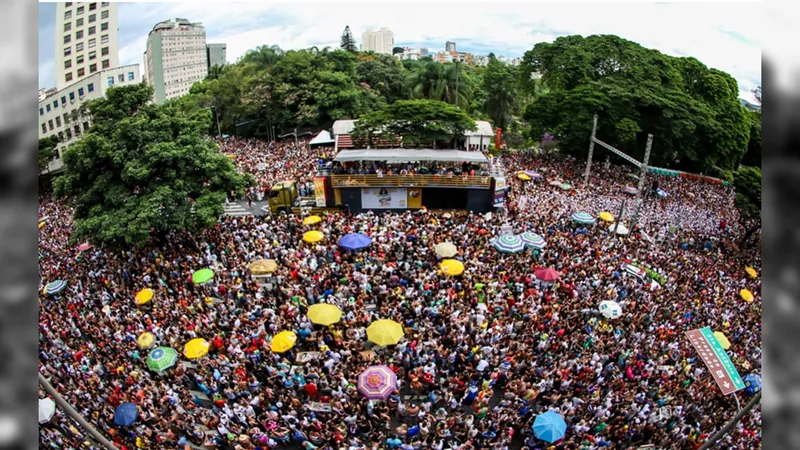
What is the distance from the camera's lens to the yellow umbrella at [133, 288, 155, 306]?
51.7ft

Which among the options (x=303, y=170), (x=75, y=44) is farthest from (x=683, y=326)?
(x=75, y=44)

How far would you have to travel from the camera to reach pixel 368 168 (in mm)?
26750

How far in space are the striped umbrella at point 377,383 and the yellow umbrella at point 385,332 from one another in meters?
1.10

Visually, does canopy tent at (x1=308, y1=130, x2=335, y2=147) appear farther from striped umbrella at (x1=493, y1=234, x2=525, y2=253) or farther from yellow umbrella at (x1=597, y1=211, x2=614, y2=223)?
striped umbrella at (x1=493, y1=234, x2=525, y2=253)

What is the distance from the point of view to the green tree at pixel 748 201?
25031 millimetres

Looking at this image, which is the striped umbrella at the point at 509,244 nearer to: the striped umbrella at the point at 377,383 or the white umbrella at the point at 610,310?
the white umbrella at the point at 610,310

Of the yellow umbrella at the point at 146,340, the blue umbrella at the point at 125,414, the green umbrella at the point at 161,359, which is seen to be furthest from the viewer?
the yellow umbrella at the point at 146,340

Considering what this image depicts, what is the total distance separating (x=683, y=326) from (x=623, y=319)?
2.39 meters

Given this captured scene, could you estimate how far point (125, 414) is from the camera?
11.4 metres

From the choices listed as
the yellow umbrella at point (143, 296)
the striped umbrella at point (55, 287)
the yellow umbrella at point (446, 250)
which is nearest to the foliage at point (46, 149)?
the striped umbrella at point (55, 287)

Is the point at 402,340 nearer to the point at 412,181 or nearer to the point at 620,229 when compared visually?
the point at 412,181

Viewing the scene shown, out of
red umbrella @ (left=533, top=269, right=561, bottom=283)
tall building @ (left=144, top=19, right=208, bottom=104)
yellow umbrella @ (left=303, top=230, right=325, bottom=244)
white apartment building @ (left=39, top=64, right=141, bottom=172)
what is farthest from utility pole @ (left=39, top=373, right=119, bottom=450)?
tall building @ (left=144, top=19, right=208, bottom=104)
